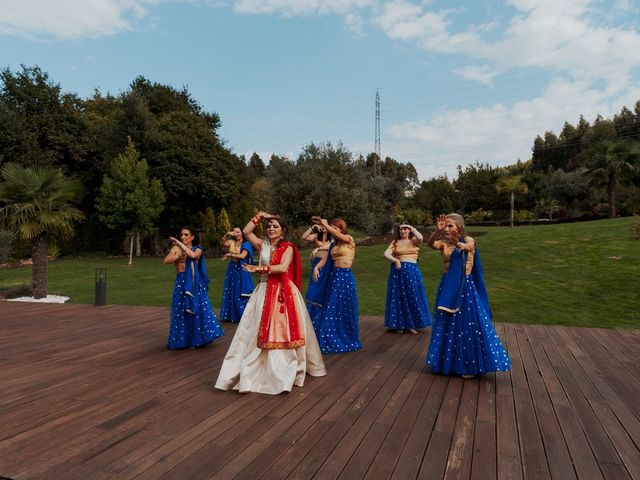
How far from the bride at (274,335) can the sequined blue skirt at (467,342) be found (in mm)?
1379

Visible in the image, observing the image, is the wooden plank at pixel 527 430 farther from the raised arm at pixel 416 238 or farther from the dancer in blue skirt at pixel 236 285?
the dancer in blue skirt at pixel 236 285

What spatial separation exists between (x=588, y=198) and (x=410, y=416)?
40.0 meters

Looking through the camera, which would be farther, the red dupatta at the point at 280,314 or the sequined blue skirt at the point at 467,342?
the sequined blue skirt at the point at 467,342

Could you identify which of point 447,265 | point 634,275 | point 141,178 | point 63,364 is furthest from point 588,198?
point 63,364

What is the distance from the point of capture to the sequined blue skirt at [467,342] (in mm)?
4734

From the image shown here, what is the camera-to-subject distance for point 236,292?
8547mm

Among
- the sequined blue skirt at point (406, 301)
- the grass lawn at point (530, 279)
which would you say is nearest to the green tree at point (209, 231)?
the grass lawn at point (530, 279)

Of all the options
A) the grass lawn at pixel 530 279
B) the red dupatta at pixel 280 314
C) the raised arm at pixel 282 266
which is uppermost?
the raised arm at pixel 282 266

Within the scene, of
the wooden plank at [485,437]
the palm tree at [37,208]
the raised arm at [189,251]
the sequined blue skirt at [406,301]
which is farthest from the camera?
the palm tree at [37,208]

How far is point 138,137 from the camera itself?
28.8m

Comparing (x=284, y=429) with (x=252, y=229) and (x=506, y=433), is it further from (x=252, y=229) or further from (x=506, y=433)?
(x=252, y=229)

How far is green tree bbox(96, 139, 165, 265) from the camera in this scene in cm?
2464

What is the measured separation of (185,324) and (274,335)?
2307 millimetres

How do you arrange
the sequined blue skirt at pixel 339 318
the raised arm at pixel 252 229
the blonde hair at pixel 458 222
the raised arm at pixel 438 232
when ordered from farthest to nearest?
the sequined blue skirt at pixel 339 318
the raised arm at pixel 252 229
the raised arm at pixel 438 232
the blonde hair at pixel 458 222
